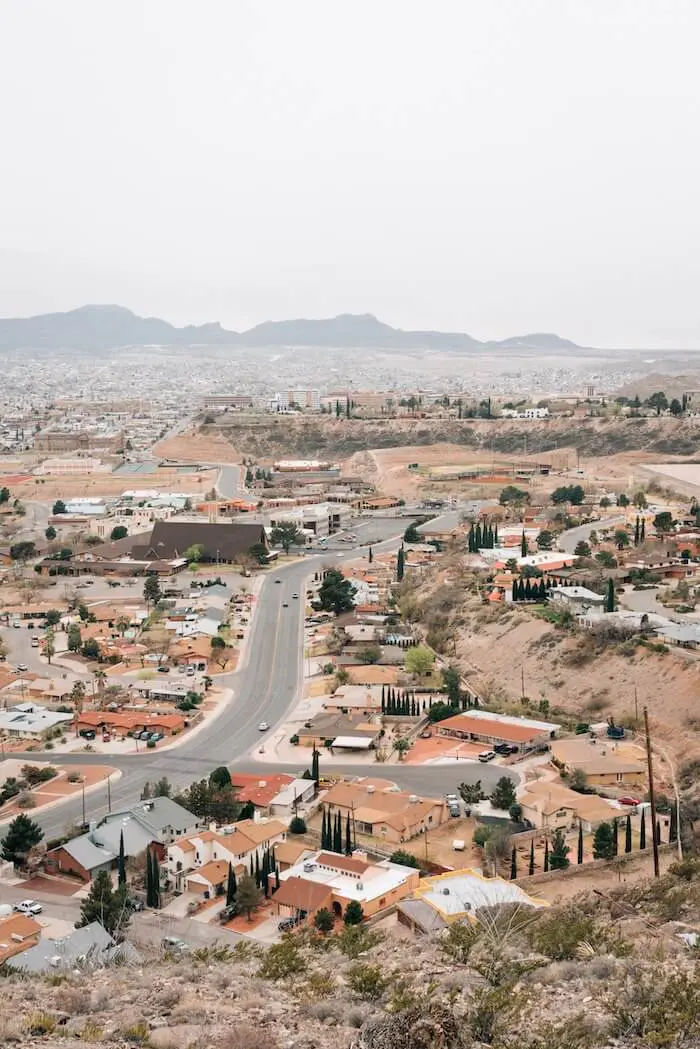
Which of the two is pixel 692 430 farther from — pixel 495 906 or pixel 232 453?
pixel 495 906

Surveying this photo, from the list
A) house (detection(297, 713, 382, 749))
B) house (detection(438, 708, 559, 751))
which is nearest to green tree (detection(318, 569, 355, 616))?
house (detection(297, 713, 382, 749))

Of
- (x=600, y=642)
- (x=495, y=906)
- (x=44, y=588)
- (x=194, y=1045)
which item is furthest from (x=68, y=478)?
(x=194, y=1045)

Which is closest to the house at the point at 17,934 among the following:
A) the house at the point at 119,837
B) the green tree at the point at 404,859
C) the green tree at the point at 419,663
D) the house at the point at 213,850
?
the house at the point at 119,837

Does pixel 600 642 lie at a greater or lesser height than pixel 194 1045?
lesser

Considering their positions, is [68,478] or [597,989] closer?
[597,989]

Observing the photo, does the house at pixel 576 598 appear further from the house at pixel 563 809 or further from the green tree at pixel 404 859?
the green tree at pixel 404 859

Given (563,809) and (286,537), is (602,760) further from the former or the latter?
(286,537)

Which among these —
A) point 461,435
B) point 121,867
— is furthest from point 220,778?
point 461,435
